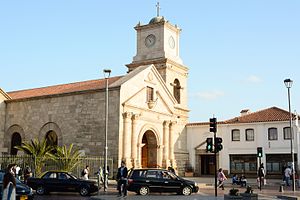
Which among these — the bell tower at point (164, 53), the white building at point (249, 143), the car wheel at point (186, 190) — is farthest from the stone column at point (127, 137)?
the white building at point (249, 143)

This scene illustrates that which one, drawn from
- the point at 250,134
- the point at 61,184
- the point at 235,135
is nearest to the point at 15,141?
the point at 61,184

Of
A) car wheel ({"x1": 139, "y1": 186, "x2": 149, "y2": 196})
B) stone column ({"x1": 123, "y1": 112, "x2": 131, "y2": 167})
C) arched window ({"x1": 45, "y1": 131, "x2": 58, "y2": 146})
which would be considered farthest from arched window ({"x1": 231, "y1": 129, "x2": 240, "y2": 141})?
car wheel ({"x1": 139, "y1": 186, "x2": 149, "y2": 196})

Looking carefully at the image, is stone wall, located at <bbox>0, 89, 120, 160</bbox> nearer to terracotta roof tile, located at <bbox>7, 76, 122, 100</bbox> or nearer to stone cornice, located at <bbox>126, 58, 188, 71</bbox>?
Result: terracotta roof tile, located at <bbox>7, 76, 122, 100</bbox>

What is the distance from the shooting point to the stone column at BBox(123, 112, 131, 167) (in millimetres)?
32125

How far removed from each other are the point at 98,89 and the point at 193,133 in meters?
17.8

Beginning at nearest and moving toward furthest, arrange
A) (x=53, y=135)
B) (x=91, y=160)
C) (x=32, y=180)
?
(x=32, y=180)
(x=91, y=160)
(x=53, y=135)

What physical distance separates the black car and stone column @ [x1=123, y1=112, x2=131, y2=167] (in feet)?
30.8

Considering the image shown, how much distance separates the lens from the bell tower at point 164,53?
45094mm

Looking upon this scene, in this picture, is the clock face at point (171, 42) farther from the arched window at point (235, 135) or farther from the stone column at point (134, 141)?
the stone column at point (134, 141)

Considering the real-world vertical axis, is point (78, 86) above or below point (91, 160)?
above

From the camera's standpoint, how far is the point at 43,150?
29203 millimetres

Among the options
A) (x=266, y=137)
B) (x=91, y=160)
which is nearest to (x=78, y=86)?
(x=91, y=160)

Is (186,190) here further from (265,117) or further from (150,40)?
(150,40)

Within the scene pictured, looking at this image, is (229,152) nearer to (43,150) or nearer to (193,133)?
(193,133)
